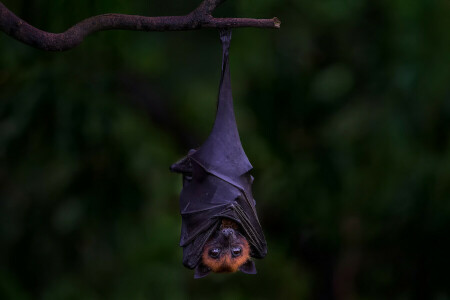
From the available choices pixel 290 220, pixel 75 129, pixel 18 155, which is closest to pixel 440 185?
pixel 290 220

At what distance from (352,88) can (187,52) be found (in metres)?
1.73

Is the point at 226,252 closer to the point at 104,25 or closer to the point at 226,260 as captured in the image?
the point at 226,260

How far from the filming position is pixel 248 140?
670 cm

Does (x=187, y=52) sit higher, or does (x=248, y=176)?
(x=187, y=52)

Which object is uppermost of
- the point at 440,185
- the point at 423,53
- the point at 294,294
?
the point at 423,53

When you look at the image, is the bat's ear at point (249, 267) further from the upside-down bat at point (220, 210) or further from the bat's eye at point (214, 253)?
the bat's eye at point (214, 253)

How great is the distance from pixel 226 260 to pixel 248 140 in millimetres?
2805

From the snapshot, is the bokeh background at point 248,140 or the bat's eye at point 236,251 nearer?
the bat's eye at point 236,251

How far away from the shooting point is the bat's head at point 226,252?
3977 mm

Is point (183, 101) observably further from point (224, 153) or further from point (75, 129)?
point (224, 153)

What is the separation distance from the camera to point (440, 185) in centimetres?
610

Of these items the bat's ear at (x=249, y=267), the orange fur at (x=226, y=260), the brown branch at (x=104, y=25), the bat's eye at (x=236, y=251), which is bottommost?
the bat's ear at (x=249, y=267)

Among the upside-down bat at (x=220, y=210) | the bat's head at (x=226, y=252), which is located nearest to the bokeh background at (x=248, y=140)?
the upside-down bat at (x=220, y=210)

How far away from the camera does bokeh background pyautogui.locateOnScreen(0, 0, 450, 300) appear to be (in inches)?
224
